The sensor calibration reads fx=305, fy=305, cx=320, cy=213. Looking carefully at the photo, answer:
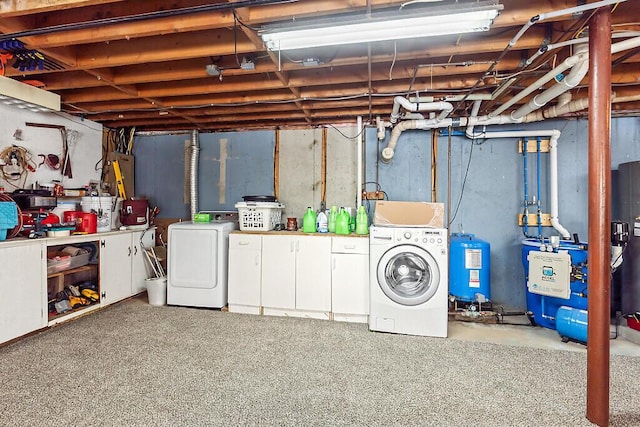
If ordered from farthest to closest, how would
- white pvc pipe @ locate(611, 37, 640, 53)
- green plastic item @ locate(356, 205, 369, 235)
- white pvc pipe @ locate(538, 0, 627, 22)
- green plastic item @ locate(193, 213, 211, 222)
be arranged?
green plastic item @ locate(193, 213, 211, 222) < green plastic item @ locate(356, 205, 369, 235) < white pvc pipe @ locate(611, 37, 640, 53) < white pvc pipe @ locate(538, 0, 627, 22)

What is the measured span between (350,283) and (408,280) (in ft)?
2.03

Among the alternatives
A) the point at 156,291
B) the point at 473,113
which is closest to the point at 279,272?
the point at 156,291

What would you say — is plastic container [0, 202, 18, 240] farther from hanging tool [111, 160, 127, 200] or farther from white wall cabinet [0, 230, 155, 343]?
hanging tool [111, 160, 127, 200]

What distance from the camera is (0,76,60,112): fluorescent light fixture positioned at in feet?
9.60

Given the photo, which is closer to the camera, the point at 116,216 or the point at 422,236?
the point at 422,236

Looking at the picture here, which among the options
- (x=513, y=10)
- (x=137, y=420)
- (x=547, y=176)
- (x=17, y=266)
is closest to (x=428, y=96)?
(x=513, y=10)

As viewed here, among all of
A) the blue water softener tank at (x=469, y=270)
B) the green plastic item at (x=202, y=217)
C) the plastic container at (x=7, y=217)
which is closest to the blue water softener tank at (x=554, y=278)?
the blue water softener tank at (x=469, y=270)

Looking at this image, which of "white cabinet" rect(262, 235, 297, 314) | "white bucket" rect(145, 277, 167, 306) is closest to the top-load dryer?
"white bucket" rect(145, 277, 167, 306)

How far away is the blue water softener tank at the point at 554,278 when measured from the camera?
9.82 feet

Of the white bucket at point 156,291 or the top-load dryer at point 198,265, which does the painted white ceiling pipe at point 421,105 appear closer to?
the top-load dryer at point 198,265

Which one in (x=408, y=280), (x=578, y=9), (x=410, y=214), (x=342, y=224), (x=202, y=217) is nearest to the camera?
(x=578, y=9)

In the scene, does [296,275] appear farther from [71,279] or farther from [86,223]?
[71,279]

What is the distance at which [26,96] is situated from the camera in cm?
307

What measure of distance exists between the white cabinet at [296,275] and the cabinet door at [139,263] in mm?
1911
